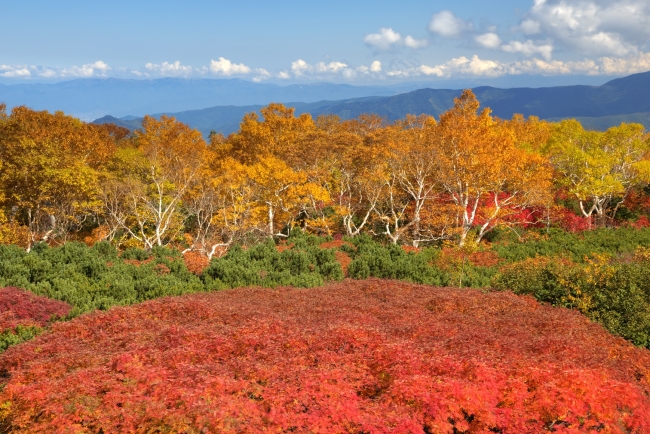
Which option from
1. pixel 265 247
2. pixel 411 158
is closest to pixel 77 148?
pixel 265 247

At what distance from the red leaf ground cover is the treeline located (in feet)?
47.9

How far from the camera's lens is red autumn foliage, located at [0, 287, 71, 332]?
974 cm

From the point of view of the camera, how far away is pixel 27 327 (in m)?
9.55

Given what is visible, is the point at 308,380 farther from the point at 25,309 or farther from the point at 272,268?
the point at 272,268

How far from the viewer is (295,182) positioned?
2717 centimetres

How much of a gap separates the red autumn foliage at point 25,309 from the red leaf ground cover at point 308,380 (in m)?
1.96

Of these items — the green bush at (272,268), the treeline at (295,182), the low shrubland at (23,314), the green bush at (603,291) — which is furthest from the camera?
the treeline at (295,182)

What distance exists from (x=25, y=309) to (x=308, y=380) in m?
8.69

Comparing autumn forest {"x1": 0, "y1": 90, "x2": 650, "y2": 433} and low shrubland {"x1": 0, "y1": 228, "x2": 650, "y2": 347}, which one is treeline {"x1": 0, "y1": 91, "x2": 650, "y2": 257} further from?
low shrubland {"x1": 0, "y1": 228, "x2": 650, "y2": 347}

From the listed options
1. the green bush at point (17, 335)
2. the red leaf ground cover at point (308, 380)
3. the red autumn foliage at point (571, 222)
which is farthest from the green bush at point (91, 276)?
the red autumn foliage at point (571, 222)

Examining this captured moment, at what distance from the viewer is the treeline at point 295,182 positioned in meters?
22.3

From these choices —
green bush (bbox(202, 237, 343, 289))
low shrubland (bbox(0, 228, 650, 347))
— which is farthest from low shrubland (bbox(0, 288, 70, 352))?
green bush (bbox(202, 237, 343, 289))

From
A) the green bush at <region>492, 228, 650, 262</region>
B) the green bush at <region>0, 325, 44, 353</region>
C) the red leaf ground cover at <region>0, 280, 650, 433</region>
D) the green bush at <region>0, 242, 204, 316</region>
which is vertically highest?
the red leaf ground cover at <region>0, 280, 650, 433</region>

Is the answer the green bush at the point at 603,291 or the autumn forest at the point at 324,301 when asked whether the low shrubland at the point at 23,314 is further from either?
the green bush at the point at 603,291
